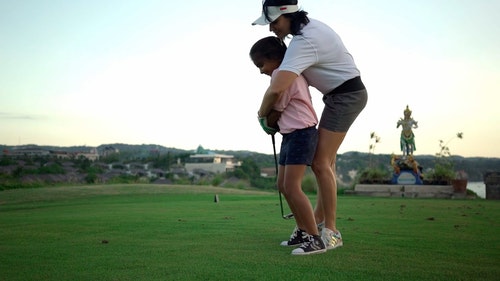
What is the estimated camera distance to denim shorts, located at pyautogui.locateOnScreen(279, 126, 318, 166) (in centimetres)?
393

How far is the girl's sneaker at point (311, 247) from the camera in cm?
351

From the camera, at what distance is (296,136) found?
3.95 m

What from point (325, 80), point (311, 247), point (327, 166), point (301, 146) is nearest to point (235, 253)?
point (311, 247)

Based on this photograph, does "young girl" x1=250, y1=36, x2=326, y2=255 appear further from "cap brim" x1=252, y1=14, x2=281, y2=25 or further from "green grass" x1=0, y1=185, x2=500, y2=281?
"green grass" x1=0, y1=185, x2=500, y2=281

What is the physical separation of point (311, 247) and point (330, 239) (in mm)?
340

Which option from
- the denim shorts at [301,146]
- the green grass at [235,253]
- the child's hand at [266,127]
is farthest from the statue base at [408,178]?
the denim shorts at [301,146]

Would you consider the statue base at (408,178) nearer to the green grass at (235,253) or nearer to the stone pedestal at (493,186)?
the stone pedestal at (493,186)

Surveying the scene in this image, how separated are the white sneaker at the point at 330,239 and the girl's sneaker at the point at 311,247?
165 mm

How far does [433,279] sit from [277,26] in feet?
7.31

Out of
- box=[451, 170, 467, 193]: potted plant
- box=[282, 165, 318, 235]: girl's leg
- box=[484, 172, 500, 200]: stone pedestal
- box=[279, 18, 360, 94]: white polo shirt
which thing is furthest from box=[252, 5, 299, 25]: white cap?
box=[451, 170, 467, 193]: potted plant

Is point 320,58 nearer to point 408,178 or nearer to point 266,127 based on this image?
point 266,127

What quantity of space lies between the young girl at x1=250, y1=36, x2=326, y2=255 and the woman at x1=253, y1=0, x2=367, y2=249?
0.37 ft

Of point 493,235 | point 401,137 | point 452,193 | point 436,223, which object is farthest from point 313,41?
point 401,137

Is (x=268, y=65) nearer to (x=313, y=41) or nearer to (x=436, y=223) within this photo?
(x=313, y=41)
